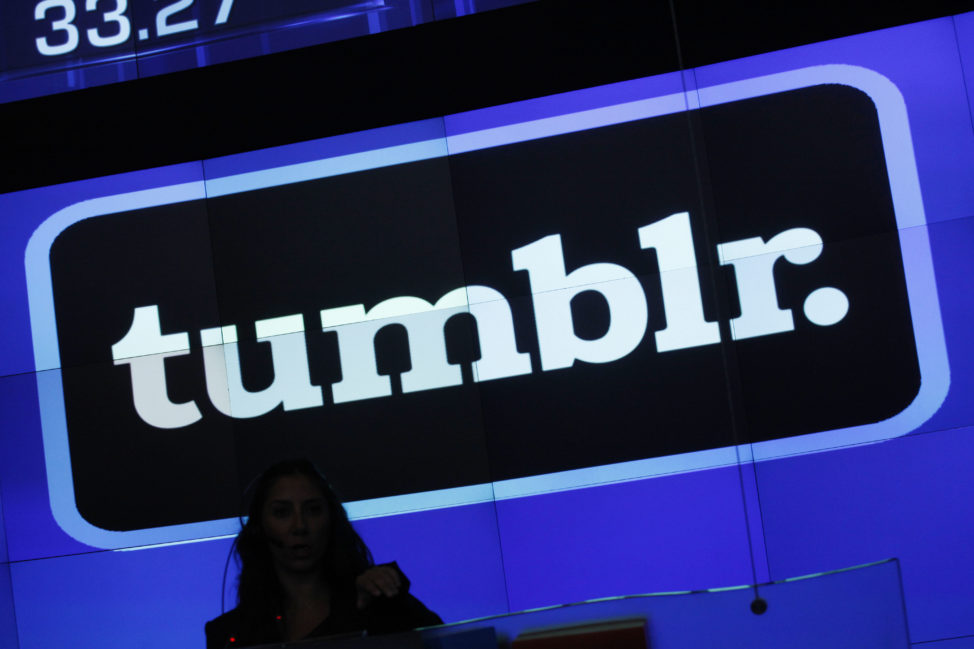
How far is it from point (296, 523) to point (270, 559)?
0.11 meters

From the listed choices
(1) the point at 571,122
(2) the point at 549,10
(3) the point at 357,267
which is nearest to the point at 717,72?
(1) the point at 571,122

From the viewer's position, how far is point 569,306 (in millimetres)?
3732

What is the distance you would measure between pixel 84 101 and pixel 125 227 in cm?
66

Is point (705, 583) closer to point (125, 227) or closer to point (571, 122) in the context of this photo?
point (571, 122)

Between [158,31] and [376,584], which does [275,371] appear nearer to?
[158,31]

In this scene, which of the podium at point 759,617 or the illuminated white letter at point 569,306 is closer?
the podium at point 759,617

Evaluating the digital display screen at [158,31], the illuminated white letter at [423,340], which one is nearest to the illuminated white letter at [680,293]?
the illuminated white letter at [423,340]

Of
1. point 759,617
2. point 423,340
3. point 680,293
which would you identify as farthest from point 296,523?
point 680,293

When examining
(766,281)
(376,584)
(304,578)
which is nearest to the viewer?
(376,584)

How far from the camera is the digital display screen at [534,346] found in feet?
11.8

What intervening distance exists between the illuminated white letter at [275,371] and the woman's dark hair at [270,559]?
170cm

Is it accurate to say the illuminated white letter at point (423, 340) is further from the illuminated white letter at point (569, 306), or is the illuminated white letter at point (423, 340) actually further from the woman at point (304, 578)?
the woman at point (304, 578)

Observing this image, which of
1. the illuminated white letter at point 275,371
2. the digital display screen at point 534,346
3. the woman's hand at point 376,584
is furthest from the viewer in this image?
the illuminated white letter at point 275,371

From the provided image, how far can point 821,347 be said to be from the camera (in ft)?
11.9
